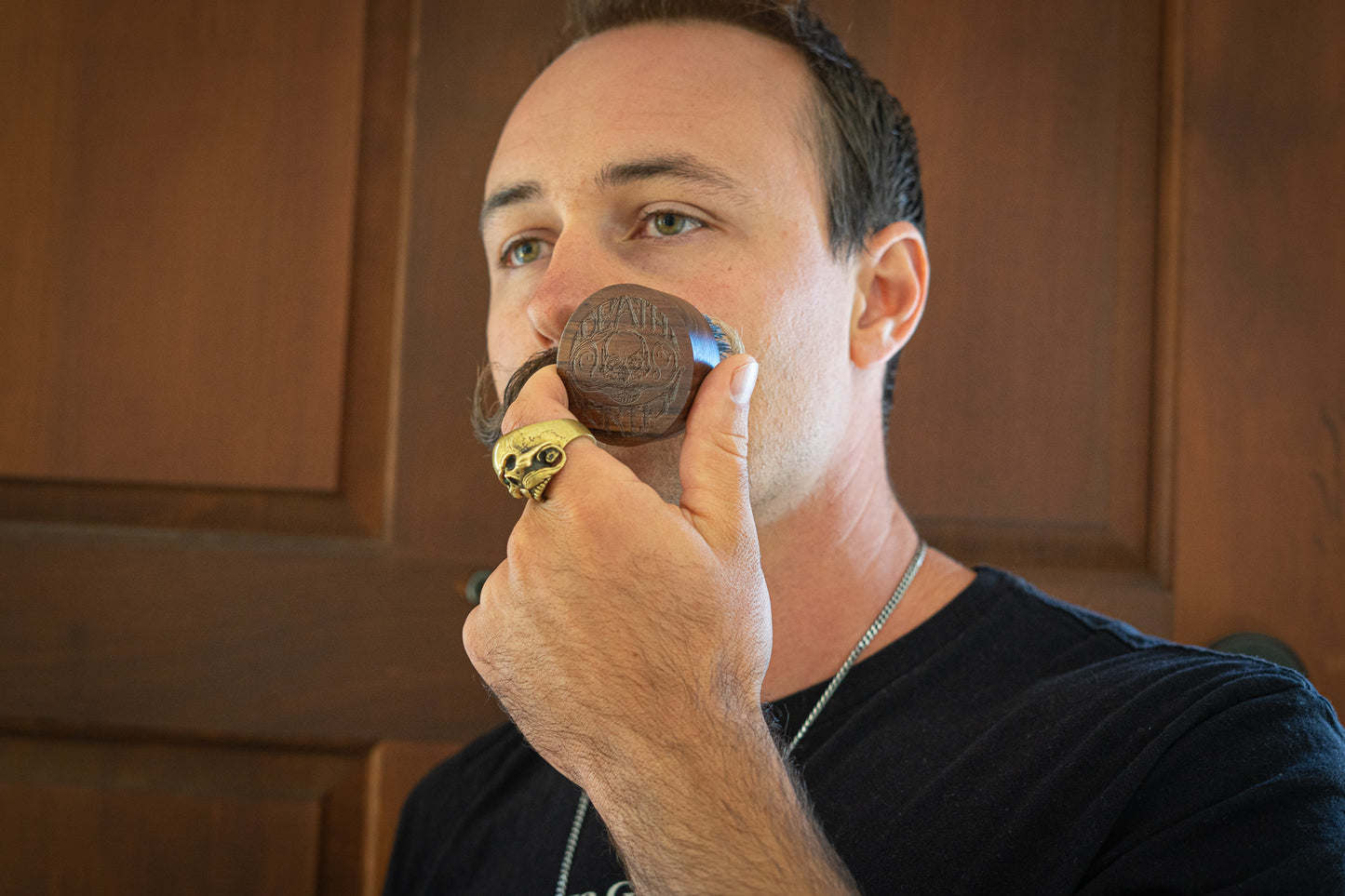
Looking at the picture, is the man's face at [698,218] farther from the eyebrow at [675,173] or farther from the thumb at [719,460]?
the thumb at [719,460]

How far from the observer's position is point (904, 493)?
1490mm

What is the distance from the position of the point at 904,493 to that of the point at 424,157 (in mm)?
930

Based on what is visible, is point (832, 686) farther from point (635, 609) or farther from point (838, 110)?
point (838, 110)

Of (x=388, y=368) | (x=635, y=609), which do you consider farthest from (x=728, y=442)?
(x=388, y=368)

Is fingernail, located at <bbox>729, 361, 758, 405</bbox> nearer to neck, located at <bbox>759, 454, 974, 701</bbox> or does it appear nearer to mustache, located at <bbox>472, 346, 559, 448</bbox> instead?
mustache, located at <bbox>472, 346, 559, 448</bbox>

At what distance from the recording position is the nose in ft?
3.44

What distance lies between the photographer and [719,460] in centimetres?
81

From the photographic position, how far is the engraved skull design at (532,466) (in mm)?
→ 786

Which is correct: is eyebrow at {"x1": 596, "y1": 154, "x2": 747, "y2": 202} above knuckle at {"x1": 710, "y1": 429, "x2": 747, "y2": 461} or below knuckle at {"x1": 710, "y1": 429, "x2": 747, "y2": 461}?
above

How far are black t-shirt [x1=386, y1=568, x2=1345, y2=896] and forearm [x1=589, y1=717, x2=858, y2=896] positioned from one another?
21cm

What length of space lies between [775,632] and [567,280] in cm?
50

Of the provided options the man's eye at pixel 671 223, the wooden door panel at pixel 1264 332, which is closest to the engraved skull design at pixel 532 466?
the man's eye at pixel 671 223

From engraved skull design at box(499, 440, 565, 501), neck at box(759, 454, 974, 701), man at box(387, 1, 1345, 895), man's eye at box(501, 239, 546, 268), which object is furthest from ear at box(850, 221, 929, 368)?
engraved skull design at box(499, 440, 565, 501)

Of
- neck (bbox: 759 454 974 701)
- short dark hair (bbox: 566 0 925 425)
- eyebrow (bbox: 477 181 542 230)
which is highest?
short dark hair (bbox: 566 0 925 425)
